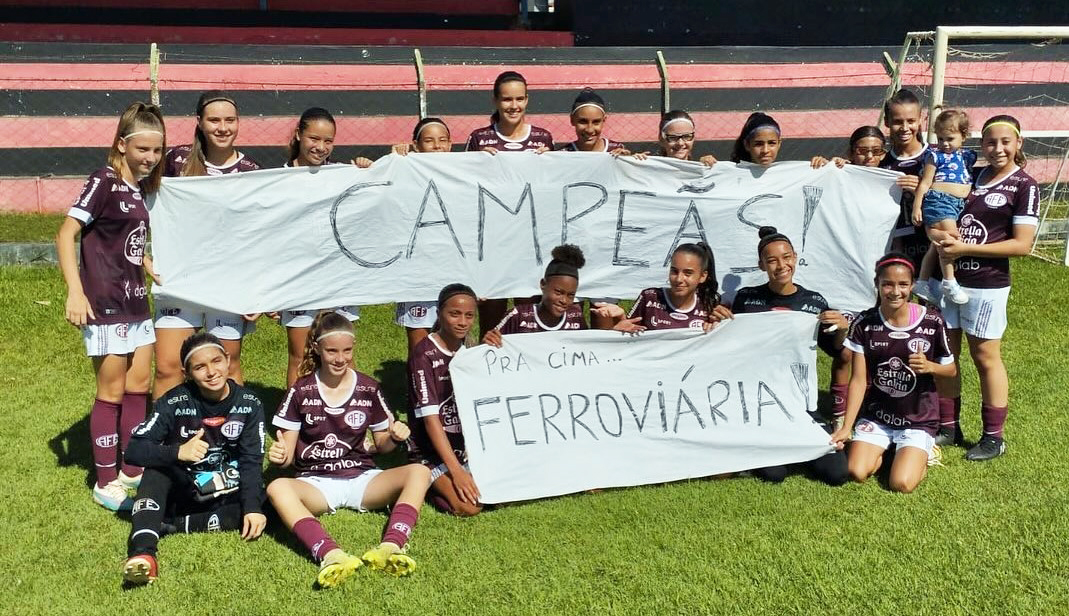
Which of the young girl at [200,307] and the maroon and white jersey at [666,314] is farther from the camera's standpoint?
the maroon and white jersey at [666,314]

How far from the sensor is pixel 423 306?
6.26m

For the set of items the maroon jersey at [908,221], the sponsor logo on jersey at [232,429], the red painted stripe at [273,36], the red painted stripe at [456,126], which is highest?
the red painted stripe at [273,36]

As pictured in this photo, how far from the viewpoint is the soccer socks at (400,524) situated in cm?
456

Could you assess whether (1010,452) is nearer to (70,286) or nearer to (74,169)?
(70,286)

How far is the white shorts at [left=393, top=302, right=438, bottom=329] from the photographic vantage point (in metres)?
6.24

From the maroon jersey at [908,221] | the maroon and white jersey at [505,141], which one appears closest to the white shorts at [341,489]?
the maroon and white jersey at [505,141]

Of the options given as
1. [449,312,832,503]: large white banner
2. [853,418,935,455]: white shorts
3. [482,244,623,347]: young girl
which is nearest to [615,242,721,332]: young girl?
[449,312,832,503]: large white banner

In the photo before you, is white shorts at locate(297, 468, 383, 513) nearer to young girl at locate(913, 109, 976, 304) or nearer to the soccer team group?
the soccer team group

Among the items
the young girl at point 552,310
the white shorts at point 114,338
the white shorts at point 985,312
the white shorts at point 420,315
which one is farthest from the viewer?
the white shorts at point 420,315

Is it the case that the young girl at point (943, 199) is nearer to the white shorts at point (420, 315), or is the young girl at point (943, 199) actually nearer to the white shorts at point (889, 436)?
the white shorts at point (889, 436)

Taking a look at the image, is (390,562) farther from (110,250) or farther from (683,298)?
(683,298)

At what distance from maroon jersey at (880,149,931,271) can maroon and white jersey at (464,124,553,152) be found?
2357 millimetres

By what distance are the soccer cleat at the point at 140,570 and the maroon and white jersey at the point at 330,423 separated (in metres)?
0.91

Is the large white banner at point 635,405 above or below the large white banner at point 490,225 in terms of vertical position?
below
